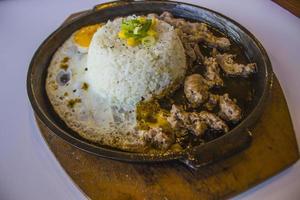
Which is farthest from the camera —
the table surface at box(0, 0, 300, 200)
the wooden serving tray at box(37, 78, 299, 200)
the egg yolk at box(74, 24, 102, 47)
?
the egg yolk at box(74, 24, 102, 47)

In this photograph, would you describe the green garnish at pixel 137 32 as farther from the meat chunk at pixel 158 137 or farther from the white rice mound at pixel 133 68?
the meat chunk at pixel 158 137

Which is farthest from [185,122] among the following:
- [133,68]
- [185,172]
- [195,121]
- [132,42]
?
[132,42]

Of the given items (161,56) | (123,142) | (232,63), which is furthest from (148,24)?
(123,142)

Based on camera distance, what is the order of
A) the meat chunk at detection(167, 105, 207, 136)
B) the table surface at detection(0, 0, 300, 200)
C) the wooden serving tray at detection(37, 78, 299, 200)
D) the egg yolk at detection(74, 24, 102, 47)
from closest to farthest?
1. the wooden serving tray at detection(37, 78, 299, 200)
2. the table surface at detection(0, 0, 300, 200)
3. the meat chunk at detection(167, 105, 207, 136)
4. the egg yolk at detection(74, 24, 102, 47)

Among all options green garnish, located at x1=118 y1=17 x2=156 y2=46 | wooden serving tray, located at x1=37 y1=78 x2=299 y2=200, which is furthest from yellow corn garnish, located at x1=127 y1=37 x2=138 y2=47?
wooden serving tray, located at x1=37 y1=78 x2=299 y2=200

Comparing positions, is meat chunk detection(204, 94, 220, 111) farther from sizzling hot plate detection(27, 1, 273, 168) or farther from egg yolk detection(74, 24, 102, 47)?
egg yolk detection(74, 24, 102, 47)
